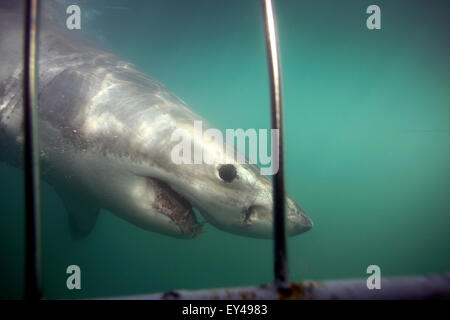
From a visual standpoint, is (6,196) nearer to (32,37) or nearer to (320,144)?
(32,37)

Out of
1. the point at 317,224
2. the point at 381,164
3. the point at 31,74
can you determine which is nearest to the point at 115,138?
the point at 31,74

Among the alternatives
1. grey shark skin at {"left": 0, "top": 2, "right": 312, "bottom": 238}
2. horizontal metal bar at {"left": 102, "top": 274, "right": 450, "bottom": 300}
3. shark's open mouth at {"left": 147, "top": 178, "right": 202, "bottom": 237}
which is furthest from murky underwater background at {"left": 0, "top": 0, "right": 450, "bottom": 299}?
horizontal metal bar at {"left": 102, "top": 274, "right": 450, "bottom": 300}

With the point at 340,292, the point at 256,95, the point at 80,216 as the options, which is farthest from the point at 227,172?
the point at 256,95

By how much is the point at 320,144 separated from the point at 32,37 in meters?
66.2

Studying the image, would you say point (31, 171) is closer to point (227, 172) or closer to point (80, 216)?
point (227, 172)

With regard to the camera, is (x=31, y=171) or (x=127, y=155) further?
(x=127, y=155)

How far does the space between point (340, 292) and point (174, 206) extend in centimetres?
149

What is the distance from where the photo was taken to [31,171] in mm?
904

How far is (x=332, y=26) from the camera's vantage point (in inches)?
509

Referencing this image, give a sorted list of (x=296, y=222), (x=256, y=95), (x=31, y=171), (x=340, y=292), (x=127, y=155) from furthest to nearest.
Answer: (x=256, y=95) → (x=296, y=222) → (x=127, y=155) → (x=31, y=171) → (x=340, y=292)

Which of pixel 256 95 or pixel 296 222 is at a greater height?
pixel 256 95

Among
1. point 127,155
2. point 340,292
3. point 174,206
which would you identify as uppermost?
point 127,155

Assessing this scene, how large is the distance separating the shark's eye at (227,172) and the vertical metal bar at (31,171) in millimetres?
1253

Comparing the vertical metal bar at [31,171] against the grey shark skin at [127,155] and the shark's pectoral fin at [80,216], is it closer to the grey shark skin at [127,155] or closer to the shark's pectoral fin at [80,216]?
the grey shark skin at [127,155]
